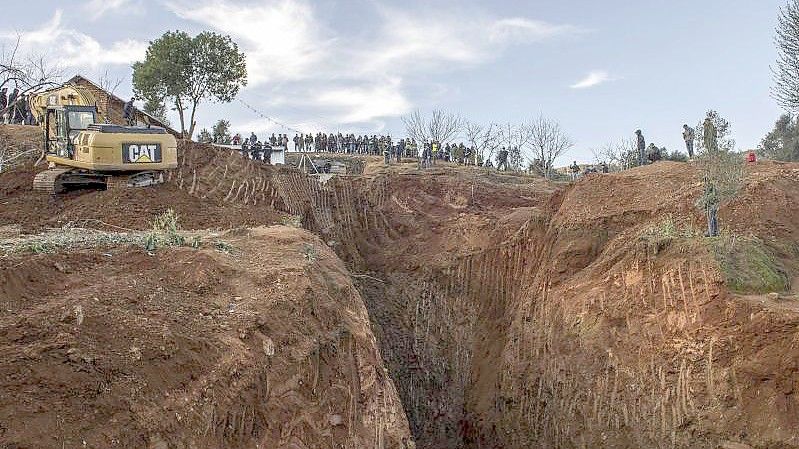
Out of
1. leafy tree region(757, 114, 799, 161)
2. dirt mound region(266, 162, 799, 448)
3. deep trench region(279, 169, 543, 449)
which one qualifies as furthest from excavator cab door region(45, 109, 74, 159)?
leafy tree region(757, 114, 799, 161)

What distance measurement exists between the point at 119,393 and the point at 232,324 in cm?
186

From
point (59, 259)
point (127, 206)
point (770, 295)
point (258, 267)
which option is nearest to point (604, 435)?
point (770, 295)

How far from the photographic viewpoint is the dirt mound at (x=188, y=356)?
5.34m

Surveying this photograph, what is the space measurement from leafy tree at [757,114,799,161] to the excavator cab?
115 feet

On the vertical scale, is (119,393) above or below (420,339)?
above

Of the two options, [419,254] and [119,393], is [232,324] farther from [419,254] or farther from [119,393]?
[419,254]

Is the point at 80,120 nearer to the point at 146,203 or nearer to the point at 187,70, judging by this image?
the point at 146,203

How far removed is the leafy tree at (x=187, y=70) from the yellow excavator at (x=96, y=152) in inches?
424

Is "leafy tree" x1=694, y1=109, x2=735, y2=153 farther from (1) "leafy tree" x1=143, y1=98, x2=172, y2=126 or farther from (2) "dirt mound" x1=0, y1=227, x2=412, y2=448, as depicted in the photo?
(1) "leafy tree" x1=143, y1=98, x2=172, y2=126

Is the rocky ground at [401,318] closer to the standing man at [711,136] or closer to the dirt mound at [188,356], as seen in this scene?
the dirt mound at [188,356]

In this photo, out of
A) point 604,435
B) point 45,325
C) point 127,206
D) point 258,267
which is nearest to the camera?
point 45,325

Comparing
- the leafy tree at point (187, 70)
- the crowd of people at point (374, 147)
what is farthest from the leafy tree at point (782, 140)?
the leafy tree at point (187, 70)

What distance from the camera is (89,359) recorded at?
568 cm

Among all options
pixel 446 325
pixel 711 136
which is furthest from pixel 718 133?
pixel 446 325
